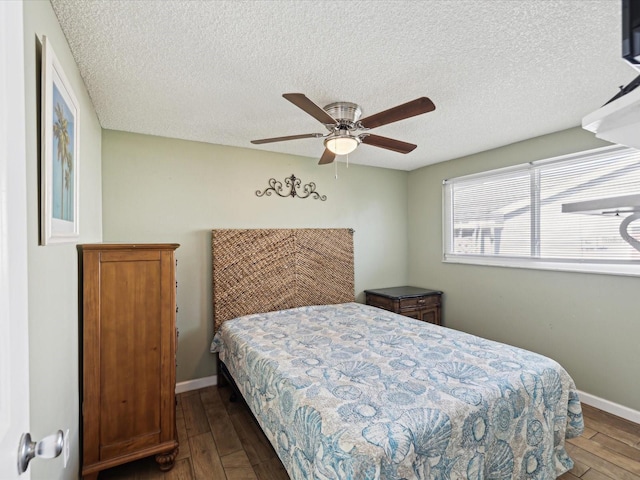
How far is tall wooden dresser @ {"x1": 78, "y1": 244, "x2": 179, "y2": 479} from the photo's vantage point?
1.82m

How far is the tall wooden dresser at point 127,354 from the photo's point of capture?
182 centimetres

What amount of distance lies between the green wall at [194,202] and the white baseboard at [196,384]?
0.05 metres

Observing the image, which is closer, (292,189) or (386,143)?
(386,143)

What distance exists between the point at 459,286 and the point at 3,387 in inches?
152

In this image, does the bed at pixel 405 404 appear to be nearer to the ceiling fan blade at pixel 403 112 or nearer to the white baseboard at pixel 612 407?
the white baseboard at pixel 612 407

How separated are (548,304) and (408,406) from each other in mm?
2260

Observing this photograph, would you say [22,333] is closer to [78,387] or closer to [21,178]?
[21,178]

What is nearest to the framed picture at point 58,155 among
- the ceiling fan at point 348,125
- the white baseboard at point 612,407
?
the ceiling fan at point 348,125

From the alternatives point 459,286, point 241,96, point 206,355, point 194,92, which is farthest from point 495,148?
point 206,355

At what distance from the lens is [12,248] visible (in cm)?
64

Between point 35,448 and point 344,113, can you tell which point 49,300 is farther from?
point 344,113

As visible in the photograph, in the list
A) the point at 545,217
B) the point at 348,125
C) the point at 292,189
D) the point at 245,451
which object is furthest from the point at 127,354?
the point at 545,217

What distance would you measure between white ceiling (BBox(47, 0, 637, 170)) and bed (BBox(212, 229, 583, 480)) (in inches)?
66.5

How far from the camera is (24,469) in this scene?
0.68 meters
